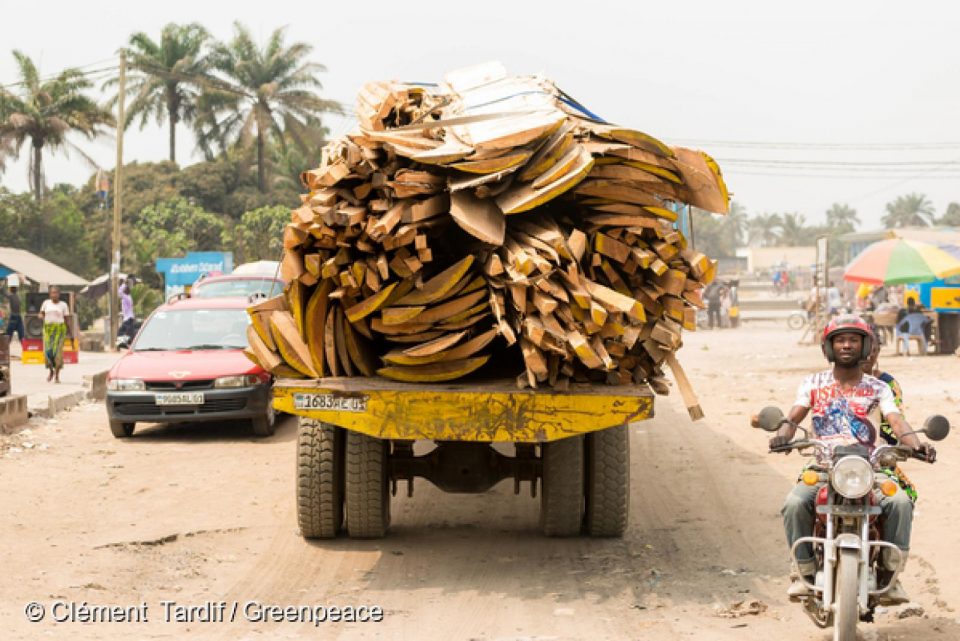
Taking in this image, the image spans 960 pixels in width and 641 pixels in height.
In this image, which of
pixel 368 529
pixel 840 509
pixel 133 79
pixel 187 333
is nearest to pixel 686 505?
pixel 368 529

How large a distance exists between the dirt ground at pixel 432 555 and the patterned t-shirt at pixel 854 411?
37.2 inches

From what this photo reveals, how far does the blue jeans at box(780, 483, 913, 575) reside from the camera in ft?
17.7

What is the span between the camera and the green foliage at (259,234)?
48094 mm

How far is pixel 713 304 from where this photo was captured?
42.5 metres

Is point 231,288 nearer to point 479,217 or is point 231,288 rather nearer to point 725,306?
point 479,217

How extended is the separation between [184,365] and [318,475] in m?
6.00

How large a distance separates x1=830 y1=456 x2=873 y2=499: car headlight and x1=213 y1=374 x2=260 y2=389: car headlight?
8.83 m

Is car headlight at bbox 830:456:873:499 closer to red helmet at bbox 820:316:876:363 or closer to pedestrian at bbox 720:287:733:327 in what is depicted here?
red helmet at bbox 820:316:876:363

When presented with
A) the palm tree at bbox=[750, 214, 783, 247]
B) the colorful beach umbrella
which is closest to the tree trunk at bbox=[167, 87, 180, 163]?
the colorful beach umbrella

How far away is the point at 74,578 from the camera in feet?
22.7

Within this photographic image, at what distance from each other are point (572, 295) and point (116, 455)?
24.4 ft

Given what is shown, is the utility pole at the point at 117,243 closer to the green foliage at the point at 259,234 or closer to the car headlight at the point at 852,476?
the green foliage at the point at 259,234

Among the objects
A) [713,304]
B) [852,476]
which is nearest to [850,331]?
[852,476]

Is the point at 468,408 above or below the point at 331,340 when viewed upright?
below
